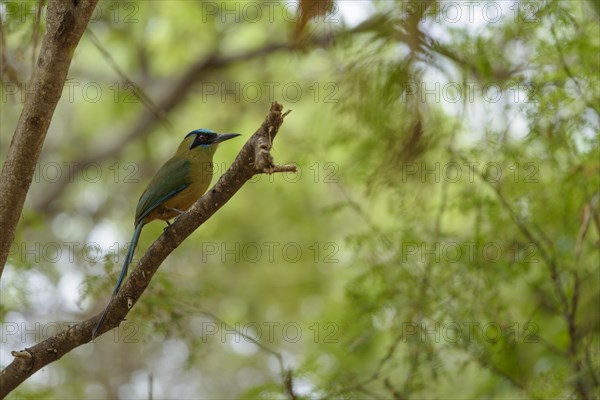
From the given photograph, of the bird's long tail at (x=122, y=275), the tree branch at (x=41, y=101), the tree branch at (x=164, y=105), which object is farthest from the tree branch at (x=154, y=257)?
the tree branch at (x=164, y=105)

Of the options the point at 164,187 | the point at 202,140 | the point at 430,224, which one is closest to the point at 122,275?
the point at 164,187

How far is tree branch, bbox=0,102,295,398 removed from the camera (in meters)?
3.42

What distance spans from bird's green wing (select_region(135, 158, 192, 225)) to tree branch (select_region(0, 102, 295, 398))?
3.80 ft

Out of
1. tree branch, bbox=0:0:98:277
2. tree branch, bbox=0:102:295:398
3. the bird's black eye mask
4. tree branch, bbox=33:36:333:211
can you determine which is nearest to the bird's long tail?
tree branch, bbox=0:102:295:398

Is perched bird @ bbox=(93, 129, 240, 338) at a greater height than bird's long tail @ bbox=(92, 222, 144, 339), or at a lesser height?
greater

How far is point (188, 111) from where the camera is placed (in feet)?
45.0

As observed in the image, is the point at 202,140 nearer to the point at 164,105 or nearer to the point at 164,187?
the point at 164,187

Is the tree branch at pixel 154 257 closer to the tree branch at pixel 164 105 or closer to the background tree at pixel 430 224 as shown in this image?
the background tree at pixel 430 224

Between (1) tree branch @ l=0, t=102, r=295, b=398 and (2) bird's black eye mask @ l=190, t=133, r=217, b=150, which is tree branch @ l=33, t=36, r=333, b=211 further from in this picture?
(1) tree branch @ l=0, t=102, r=295, b=398

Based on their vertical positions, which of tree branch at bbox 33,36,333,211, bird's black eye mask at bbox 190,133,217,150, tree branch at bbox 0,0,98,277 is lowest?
tree branch at bbox 0,0,98,277

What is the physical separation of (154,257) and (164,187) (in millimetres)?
1269

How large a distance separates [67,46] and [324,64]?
694 centimetres

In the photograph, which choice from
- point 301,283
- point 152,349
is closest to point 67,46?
point 152,349

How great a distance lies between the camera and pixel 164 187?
499cm
